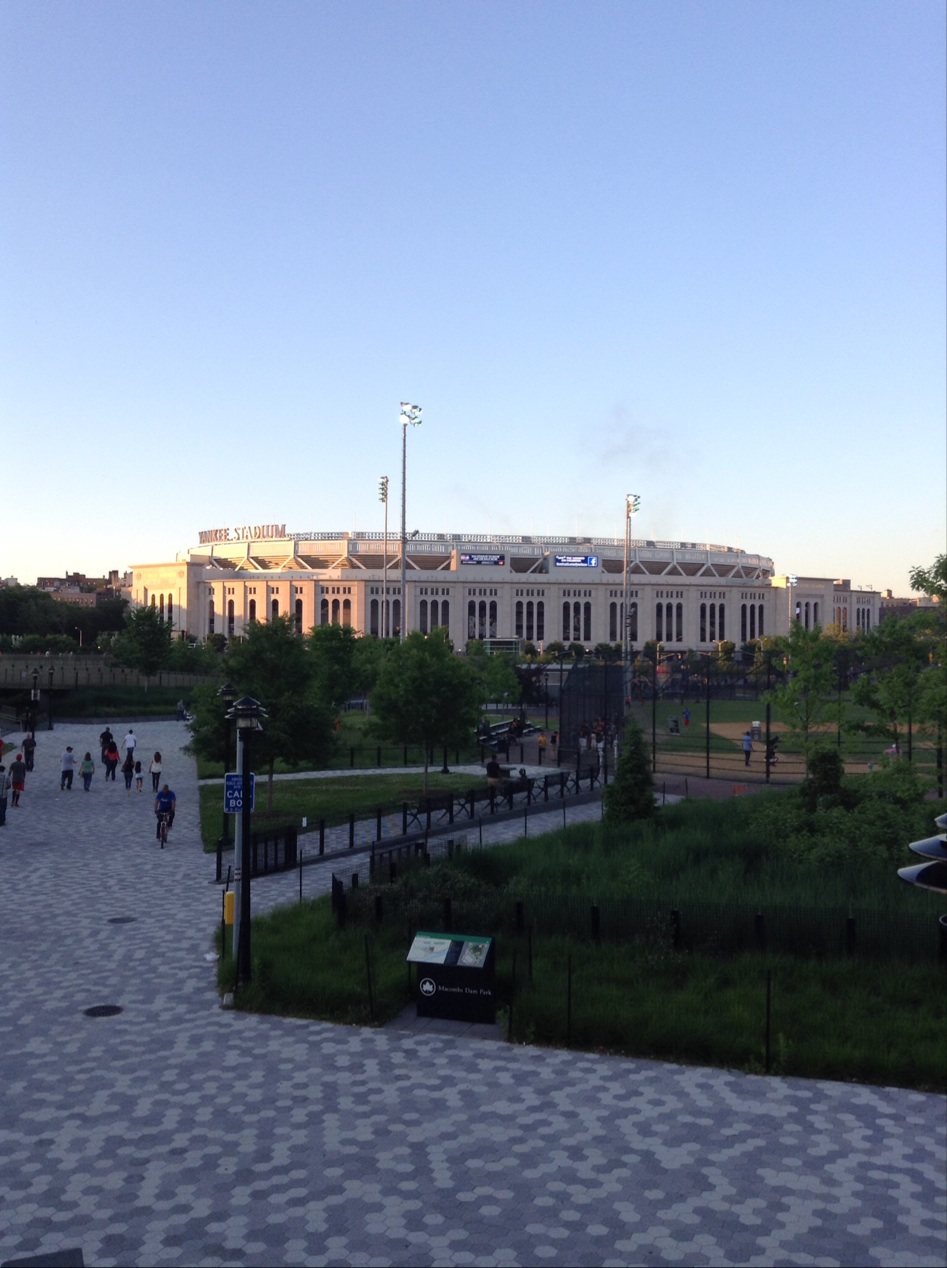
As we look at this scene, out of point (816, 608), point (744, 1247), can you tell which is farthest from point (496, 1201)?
point (816, 608)

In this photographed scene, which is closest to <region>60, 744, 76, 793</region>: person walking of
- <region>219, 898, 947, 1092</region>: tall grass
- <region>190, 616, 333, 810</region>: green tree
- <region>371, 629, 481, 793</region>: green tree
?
<region>190, 616, 333, 810</region>: green tree

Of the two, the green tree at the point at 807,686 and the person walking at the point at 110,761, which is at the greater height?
the green tree at the point at 807,686

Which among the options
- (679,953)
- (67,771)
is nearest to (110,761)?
(67,771)

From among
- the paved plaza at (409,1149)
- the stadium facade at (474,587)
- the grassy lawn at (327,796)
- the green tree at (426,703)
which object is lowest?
the paved plaza at (409,1149)

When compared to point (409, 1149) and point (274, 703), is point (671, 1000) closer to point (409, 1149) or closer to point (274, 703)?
point (409, 1149)

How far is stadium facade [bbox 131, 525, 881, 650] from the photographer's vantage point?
139 meters

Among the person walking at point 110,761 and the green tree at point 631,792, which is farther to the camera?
the person walking at point 110,761

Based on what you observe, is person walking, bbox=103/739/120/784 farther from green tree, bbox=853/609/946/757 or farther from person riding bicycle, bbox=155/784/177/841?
green tree, bbox=853/609/946/757

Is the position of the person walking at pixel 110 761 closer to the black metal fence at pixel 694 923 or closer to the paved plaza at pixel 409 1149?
the black metal fence at pixel 694 923

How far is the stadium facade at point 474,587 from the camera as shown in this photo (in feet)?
456

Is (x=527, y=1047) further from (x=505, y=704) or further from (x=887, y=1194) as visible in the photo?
(x=505, y=704)

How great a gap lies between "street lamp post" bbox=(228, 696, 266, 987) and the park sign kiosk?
7.62ft

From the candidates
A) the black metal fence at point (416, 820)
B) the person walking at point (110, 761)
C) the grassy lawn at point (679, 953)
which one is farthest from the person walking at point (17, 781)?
the grassy lawn at point (679, 953)

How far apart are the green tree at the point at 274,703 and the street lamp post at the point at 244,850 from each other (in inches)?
507
